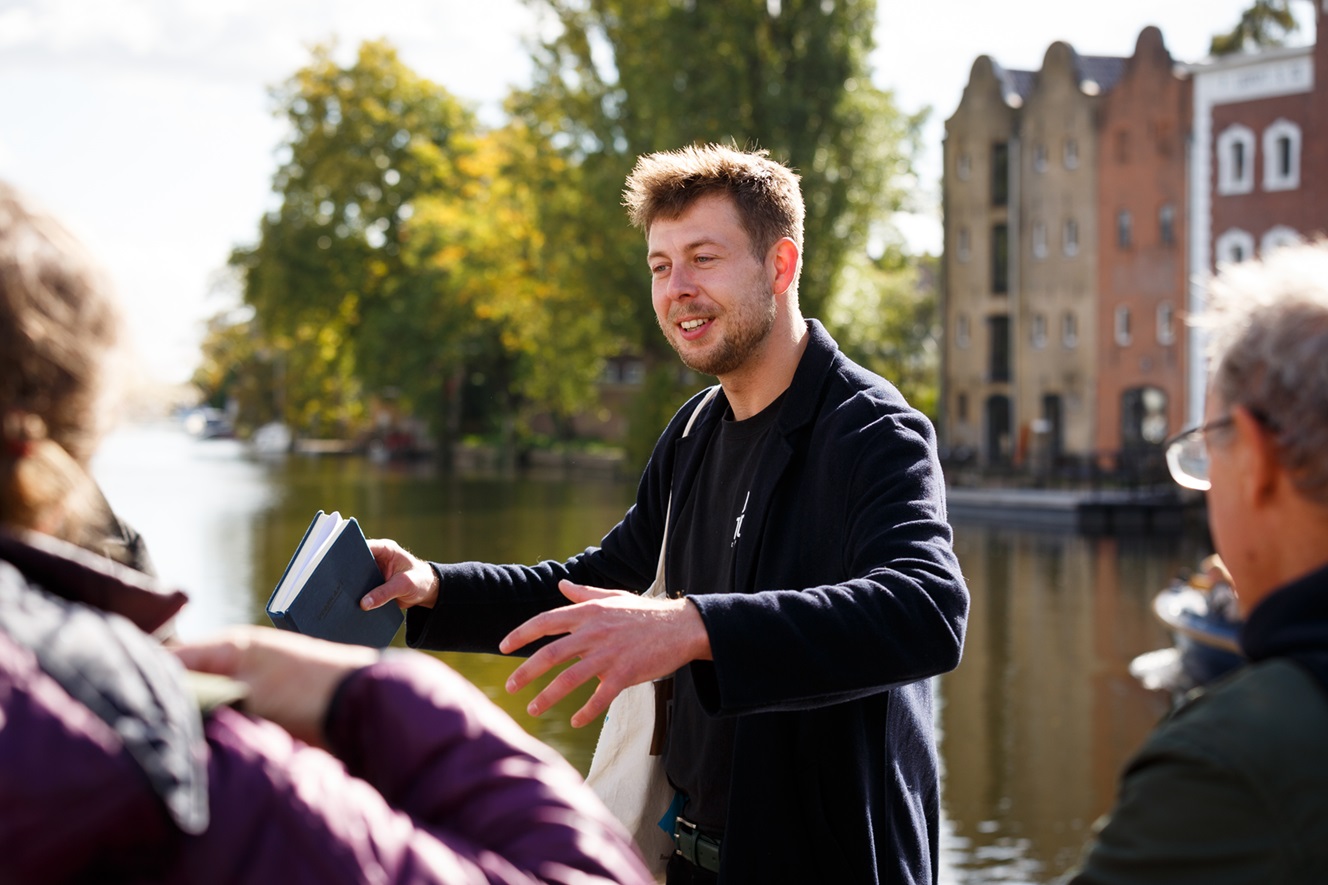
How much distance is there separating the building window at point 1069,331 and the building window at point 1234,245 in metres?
4.42

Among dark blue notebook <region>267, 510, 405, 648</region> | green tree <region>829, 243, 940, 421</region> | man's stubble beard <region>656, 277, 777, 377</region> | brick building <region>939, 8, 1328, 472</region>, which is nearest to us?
dark blue notebook <region>267, 510, 405, 648</region>

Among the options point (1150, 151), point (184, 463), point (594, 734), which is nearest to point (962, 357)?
point (1150, 151)

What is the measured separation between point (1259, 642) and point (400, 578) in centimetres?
137

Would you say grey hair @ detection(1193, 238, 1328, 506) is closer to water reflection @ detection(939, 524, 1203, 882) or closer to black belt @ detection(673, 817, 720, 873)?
black belt @ detection(673, 817, 720, 873)

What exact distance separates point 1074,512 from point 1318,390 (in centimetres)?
2924

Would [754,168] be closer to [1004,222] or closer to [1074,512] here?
[1074,512]

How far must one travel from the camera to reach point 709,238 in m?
2.60

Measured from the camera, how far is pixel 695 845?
97.5 inches

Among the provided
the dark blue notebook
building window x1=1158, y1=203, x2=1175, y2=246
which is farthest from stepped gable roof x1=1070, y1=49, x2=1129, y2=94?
the dark blue notebook

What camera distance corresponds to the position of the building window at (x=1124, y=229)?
3650 cm

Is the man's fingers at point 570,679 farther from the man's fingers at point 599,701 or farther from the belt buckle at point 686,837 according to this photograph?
the belt buckle at point 686,837

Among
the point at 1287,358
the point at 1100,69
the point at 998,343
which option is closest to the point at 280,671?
the point at 1287,358

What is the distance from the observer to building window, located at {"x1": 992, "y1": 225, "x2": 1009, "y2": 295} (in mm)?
39062

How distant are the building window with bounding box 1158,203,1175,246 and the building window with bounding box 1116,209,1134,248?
752 millimetres
